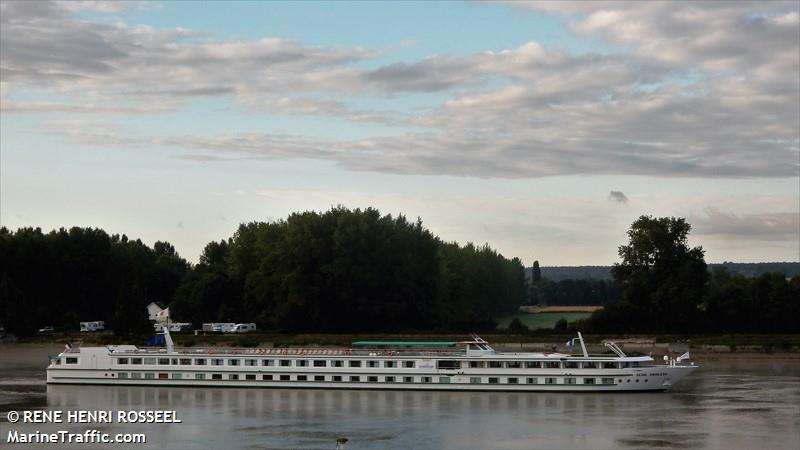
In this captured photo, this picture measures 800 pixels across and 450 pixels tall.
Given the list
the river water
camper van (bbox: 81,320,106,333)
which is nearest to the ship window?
the river water

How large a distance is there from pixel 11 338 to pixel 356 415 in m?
76.5

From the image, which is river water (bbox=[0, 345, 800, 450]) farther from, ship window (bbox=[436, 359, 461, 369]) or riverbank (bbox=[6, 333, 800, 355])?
riverbank (bbox=[6, 333, 800, 355])

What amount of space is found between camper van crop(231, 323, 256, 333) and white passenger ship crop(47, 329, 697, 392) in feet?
143

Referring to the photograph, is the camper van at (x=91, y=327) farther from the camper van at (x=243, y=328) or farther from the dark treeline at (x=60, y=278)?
the camper van at (x=243, y=328)

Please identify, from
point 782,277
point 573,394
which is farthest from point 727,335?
point 573,394

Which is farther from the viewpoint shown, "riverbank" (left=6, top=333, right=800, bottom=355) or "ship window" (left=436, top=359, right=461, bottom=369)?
"riverbank" (left=6, top=333, right=800, bottom=355)

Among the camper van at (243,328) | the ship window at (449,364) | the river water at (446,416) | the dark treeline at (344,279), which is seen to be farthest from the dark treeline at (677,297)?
the ship window at (449,364)

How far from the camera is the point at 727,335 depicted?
4599 inches

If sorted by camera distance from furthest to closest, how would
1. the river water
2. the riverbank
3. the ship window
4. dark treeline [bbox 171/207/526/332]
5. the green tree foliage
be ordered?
dark treeline [bbox 171/207/526/332] → the green tree foliage → the riverbank → the ship window → the river water

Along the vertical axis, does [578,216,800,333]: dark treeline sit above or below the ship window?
above

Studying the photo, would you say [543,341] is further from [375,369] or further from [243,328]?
[375,369]

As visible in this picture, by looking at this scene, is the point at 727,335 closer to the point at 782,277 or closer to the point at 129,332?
the point at 782,277

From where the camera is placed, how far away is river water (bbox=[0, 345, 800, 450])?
60.2 m

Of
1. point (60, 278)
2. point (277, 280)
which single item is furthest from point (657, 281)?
point (60, 278)
